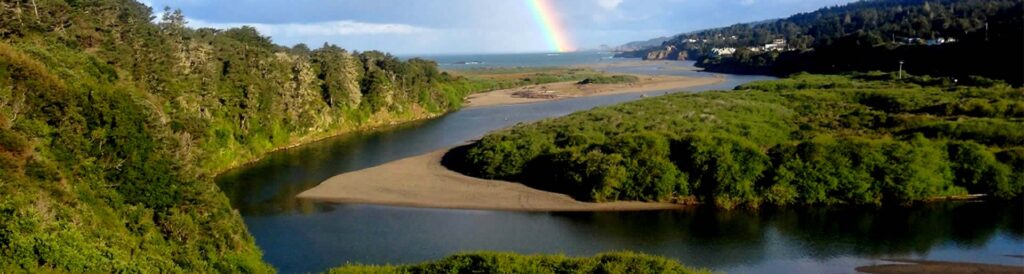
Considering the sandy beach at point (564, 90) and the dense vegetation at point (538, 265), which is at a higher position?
the dense vegetation at point (538, 265)

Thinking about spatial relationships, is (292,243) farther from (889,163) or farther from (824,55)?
(824,55)

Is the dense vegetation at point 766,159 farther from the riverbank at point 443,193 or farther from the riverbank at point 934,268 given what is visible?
the riverbank at point 934,268

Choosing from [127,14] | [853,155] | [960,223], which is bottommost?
[960,223]

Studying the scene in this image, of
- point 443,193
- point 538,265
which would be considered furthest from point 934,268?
point 443,193

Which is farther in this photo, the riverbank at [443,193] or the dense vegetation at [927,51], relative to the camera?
the dense vegetation at [927,51]

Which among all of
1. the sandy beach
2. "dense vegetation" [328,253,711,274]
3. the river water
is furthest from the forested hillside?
the sandy beach

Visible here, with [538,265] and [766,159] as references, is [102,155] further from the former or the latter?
[766,159]

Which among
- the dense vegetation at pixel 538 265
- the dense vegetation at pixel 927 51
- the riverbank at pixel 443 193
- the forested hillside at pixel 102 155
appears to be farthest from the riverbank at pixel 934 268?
the dense vegetation at pixel 927 51

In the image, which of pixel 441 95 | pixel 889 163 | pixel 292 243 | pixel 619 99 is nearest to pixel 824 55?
pixel 619 99
